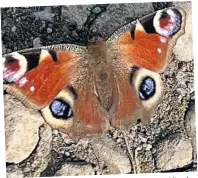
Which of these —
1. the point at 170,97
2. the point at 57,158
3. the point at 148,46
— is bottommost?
the point at 57,158

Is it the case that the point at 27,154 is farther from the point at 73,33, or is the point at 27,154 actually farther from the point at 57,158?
the point at 73,33

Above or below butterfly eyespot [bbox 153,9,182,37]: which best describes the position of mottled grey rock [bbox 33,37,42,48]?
below

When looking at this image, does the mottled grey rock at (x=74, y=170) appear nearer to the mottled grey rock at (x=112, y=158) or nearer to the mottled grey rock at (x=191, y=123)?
the mottled grey rock at (x=112, y=158)

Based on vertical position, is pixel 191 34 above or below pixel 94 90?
above

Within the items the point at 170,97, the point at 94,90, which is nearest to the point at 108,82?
the point at 94,90

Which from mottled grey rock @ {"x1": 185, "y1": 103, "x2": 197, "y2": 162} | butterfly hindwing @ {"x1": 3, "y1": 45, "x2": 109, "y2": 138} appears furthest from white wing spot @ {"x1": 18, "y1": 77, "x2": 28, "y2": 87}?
mottled grey rock @ {"x1": 185, "y1": 103, "x2": 197, "y2": 162}

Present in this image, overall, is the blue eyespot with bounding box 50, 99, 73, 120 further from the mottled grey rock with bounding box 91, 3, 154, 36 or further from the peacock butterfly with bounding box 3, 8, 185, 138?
the mottled grey rock with bounding box 91, 3, 154, 36
